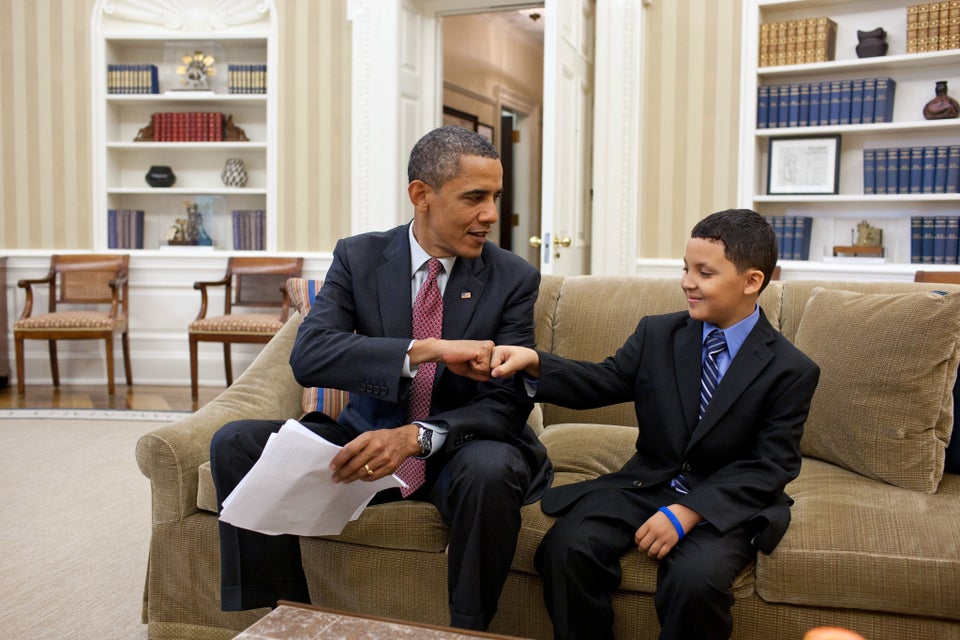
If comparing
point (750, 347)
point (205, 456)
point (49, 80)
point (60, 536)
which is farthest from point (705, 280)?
point (49, 80)

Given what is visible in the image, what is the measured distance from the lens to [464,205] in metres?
1.97

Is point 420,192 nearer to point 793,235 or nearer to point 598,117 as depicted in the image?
point 598,117

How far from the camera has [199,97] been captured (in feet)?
18.1

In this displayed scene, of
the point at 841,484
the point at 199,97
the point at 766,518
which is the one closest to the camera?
the point at 766,518

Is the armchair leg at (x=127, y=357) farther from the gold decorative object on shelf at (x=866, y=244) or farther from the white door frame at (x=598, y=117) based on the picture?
the gold decorative object on shelf at (x=866, y=244)

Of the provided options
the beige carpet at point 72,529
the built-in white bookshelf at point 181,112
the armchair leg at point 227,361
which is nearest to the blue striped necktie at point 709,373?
the beige carpet at point 72,529

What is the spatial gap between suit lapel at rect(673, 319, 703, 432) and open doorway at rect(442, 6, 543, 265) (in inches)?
203

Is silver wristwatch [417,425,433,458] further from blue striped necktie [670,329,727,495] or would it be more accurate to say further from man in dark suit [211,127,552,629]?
blue striped necktie [670,329,727,495]

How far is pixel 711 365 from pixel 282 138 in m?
4.22

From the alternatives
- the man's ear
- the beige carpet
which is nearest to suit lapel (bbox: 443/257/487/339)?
the man's ear

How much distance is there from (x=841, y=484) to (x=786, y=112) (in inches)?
125

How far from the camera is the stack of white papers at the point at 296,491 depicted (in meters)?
1.60

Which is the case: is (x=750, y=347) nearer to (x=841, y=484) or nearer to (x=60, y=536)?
(x=841, y=484)

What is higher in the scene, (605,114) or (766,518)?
(605,114)
